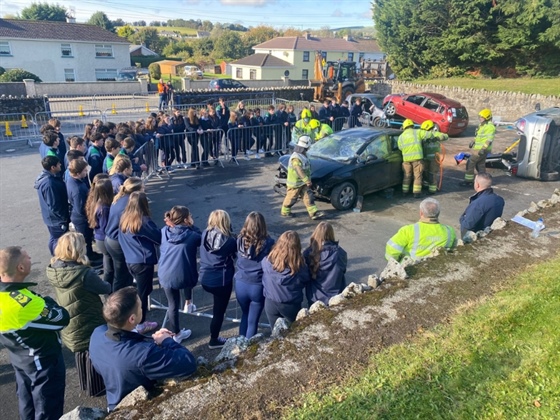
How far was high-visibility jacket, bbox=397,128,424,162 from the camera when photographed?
10.3 meters

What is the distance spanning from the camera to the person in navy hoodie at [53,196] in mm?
6449

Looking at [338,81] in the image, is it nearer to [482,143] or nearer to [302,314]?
[482,143]

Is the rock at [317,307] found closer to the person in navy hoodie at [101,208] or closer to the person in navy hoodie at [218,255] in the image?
the person in navy hoodie at [218,255]

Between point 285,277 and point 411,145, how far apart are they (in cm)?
701

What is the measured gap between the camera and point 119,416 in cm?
320

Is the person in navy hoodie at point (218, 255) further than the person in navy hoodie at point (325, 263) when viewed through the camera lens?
Yes

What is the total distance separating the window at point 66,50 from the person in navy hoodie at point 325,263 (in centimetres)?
4409

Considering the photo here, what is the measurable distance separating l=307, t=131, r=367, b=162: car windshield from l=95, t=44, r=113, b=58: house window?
39.4 meters

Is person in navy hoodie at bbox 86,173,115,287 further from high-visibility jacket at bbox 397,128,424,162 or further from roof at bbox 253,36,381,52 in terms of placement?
roof at bbox 253,36,381,52

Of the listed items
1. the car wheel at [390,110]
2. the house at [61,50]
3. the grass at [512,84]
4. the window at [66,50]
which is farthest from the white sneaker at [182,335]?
the window at [66,50]

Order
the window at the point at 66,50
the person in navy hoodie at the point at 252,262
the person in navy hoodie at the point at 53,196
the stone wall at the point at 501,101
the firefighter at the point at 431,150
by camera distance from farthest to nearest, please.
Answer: the window at the point at 66,50, the stone wall at the point at 501,101, the firefighter at the point at 431,150, the person in navy hoodie at the point at 53,196, the person in navy hoodie at the point at 252,262

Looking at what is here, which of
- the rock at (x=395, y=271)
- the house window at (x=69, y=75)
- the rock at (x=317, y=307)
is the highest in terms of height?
the house window at (x=69, y=75)

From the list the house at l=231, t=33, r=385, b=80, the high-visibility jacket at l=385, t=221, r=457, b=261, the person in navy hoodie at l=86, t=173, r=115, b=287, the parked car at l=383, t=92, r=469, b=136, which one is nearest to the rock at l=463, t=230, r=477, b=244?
the high-visibility jacket at l=385, t=221, r=457, b=261

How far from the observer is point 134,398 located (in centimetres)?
329
